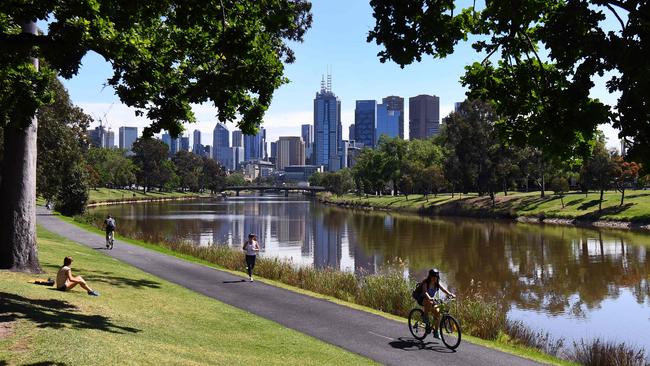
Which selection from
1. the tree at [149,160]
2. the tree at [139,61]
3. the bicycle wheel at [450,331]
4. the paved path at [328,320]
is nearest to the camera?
the tree at [139,61]

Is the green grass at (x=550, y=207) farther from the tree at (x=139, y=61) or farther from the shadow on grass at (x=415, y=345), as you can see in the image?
the tree at (x=139, y=61)

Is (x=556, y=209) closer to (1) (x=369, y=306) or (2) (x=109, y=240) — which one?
(2) (x=109, y=240)

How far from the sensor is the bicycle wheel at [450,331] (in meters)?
12.9

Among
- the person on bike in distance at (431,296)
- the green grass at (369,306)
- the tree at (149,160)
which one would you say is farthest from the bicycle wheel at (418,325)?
the tree at (149,160)

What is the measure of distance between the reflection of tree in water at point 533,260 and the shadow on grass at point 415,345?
34.4ft

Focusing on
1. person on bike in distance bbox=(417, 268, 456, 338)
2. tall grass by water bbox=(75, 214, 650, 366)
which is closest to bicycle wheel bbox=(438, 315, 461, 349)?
person on bike in distance bbox=(417, 268, 456, 338)

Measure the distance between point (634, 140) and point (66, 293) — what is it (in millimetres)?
14557

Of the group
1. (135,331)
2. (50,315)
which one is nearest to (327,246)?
(135,331)

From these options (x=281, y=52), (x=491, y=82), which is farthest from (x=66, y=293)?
(x=281, y=52)

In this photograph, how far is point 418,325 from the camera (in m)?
13.8

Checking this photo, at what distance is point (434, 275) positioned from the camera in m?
13.3

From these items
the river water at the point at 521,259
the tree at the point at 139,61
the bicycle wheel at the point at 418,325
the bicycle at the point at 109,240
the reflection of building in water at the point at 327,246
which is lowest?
the reflection of building in water at the point at 327,246

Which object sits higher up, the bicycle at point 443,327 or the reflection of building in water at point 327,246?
the bicycle at point 443,327

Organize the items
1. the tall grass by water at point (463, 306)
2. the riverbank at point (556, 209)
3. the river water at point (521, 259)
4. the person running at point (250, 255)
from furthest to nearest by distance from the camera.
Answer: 1. the riverbank at point (556, 209)
2. the person running at point (250, 255)
3. the river water at point (521, 259)
4. the tall grass by water at point (463, 306)
